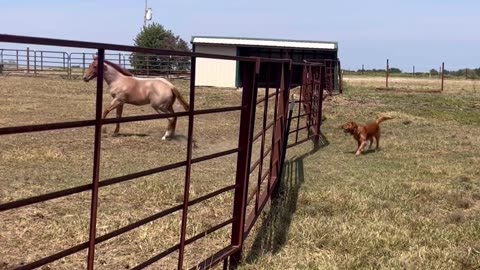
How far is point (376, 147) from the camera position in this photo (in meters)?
10.1

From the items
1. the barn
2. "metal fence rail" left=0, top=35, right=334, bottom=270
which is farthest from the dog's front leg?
the barn

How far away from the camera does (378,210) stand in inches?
223

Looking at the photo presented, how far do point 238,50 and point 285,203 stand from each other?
24.7 meters

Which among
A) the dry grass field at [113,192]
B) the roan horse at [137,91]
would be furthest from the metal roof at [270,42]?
the roan horse at [137,91]

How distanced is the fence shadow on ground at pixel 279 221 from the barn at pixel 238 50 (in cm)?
2222

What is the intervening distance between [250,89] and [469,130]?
10.2 m

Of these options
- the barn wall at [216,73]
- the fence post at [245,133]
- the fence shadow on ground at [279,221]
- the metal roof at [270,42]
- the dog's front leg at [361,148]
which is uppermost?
the metal roof at [270,42]

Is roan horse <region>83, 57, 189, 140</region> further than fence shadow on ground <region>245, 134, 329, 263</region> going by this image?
Yes

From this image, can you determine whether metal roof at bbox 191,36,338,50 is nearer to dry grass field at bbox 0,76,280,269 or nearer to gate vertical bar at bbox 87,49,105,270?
dry grass field at bbox 0,76,280,269

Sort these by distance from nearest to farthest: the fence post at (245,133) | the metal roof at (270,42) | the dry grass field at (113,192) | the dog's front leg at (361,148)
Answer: the fence post at (245,133), the dry grass field at (113,192), the dog's front leg at (361,148), the metal roof at (270,42)

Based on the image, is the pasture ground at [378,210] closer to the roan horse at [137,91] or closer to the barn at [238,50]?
the roan horse at [137,91]

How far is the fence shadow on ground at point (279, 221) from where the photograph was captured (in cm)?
452

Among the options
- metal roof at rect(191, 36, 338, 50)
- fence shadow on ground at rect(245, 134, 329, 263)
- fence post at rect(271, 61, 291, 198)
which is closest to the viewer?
fence shadow on ground at rect(245, 134, 329, 263)

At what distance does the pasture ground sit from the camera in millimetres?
4355
